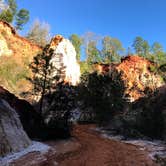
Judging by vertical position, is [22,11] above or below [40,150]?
above

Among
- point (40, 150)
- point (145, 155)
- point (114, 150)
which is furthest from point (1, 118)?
point (145, 155)

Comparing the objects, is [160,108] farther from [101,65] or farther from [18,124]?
[101,65]

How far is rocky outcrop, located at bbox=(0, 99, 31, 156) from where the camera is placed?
14995 mm

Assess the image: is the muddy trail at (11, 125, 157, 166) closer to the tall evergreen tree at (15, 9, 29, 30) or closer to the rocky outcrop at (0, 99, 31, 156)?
the rocky outcrop at (0, 99, 31, 156)

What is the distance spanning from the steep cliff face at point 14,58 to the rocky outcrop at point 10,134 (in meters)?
27.9

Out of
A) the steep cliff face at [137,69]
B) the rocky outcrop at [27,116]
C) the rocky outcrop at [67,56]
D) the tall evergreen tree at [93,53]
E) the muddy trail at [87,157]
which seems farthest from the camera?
the tall evergreen tree at [93,53]

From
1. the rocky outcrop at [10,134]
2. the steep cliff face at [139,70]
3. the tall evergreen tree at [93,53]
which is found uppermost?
the tall evergreen tree at [93,53]

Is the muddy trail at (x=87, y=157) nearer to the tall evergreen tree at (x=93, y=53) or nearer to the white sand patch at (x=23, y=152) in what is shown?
the white sand patch at (x=23, y=152)

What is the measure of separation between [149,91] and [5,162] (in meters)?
23.8

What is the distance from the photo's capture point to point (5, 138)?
15.3 m

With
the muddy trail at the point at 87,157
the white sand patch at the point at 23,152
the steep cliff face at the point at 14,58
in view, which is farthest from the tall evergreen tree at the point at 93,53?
the white sand patch at the point at 23,152

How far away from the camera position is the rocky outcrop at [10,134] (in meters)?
15.0

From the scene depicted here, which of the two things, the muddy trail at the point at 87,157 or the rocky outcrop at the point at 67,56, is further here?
the rocky outcrop at the point at 67,56

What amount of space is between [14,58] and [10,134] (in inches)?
1509
